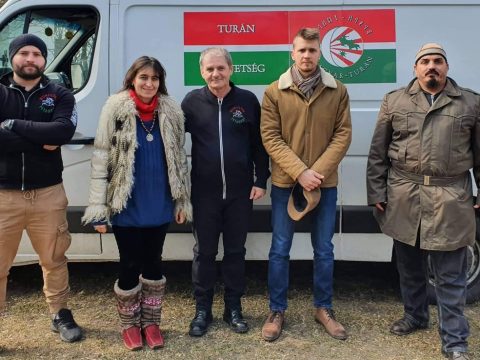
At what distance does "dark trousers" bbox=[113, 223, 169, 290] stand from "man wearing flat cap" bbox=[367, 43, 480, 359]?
1296 millimetres

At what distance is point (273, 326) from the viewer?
10.7 ft

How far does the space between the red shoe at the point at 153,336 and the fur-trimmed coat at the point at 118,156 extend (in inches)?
29.5

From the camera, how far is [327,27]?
351 centimetres

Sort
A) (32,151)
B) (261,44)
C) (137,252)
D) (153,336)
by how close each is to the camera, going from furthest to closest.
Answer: (261,44), (153,336), (137,252), (32,151)

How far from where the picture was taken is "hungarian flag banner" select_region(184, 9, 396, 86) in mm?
3506

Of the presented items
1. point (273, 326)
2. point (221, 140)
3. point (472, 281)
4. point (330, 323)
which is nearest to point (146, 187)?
point (221, 140)

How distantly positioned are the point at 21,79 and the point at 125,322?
152 centimetres

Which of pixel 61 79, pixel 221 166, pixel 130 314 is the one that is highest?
pixel 61 79

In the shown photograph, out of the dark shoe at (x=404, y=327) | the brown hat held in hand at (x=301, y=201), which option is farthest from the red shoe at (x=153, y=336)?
the dark shoe at (x=404, y=327)

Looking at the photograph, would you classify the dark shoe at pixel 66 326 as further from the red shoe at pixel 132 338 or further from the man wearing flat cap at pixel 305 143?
the man wearing flat cap at pixel 305 143

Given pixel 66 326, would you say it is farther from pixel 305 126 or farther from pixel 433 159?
pixel 433 159

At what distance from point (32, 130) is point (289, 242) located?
1.62 m

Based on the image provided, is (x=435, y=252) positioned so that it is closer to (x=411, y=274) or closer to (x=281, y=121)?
(x=411, y=274)

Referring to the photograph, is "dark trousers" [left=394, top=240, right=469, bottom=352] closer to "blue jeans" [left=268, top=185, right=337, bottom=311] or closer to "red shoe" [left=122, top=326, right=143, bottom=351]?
"blue jeans" [left=268, top=185, right=337, bottom=311]
